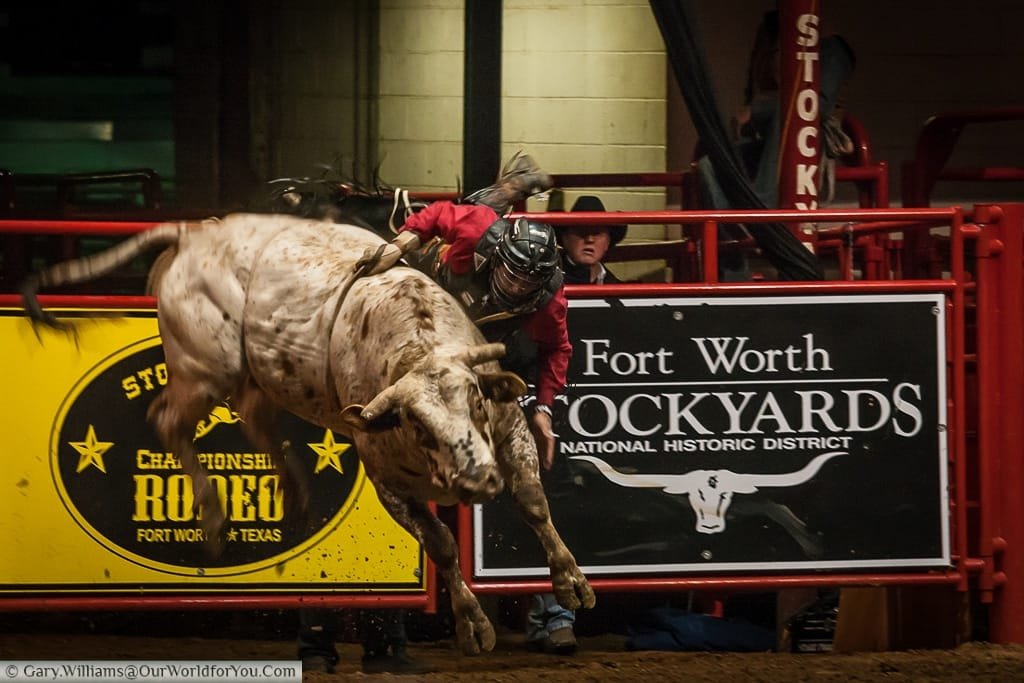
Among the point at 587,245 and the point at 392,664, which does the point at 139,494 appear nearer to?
the point at 392,664

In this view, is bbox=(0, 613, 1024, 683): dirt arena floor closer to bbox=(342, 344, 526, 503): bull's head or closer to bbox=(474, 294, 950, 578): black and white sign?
bbox=(474, 294, 950, 578): black and white sign

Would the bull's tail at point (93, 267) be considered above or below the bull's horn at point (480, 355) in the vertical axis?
above

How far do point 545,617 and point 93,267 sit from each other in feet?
6.92

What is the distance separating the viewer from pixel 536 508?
4129 mm

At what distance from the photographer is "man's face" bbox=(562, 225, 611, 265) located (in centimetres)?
534

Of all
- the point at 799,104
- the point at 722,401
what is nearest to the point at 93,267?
the point at 722,401

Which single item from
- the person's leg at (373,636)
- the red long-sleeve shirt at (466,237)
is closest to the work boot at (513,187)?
the red long-sleeve shirt at (466,237)

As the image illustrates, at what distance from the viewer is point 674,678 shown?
16.3 feet

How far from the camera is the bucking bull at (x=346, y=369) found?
375cm

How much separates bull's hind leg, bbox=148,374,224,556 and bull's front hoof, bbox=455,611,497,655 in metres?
1.05

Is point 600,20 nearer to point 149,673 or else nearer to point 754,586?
point 754,586

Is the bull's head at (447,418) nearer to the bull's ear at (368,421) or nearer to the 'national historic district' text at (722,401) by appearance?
the bull's ear at (368,421)

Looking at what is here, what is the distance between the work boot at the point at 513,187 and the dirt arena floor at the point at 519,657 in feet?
5.33

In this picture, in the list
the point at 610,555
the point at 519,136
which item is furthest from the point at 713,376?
the point at 519,136
